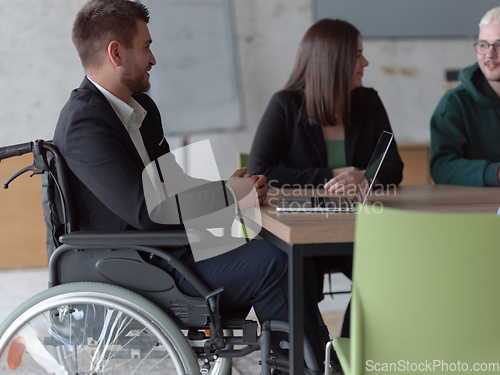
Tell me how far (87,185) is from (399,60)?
11.1 ft

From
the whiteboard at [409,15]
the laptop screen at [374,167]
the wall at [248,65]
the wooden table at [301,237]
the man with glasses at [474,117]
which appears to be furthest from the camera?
the whiteboard at [409,15]

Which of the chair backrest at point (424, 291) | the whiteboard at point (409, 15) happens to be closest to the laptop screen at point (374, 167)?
the chair backrest at point (424, 291)

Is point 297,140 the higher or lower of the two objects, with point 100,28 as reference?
lower

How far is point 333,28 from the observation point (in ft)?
7.33

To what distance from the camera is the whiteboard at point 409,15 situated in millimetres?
4113

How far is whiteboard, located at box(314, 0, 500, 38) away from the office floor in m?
1.91

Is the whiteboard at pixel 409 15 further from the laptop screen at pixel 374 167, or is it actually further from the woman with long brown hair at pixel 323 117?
the laptop screen at pixel 374 167

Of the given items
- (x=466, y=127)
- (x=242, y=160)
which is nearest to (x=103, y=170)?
(x=242, y=160)

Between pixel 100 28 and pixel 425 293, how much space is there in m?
1.11

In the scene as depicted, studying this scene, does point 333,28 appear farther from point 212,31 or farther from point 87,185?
point 212,31

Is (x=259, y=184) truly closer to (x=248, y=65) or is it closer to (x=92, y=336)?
(x=92, y=336)

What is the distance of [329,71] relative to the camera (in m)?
2.20

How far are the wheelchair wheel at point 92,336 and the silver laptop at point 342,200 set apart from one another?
42cm

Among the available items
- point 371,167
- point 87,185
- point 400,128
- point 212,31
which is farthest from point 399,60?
point 87,185
